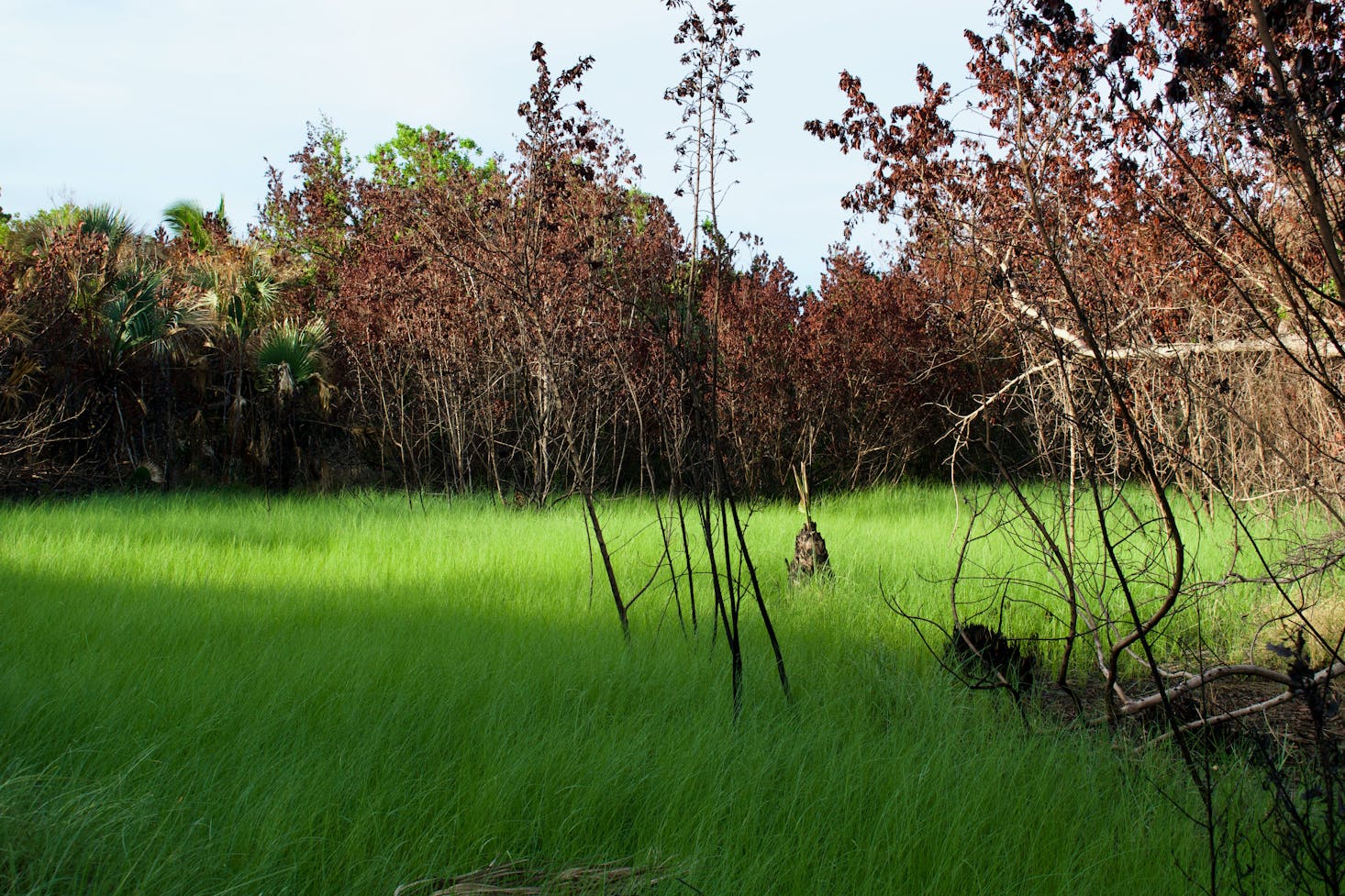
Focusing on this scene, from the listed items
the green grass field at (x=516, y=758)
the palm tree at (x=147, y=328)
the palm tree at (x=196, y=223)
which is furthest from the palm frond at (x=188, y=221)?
the green grass field at (x=516, y=758)

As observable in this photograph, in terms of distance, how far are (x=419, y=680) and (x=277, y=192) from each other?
57.9 ft

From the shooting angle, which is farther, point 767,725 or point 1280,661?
point 1280,661

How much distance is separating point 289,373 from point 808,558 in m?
8.51

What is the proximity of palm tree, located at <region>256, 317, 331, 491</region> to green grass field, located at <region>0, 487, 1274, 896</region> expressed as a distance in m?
6.96

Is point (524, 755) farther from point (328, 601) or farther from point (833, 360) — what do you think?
point (833, 360)

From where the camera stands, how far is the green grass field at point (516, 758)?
2.48m

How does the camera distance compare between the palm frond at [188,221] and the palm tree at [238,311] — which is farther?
the palm frond at [188,221]

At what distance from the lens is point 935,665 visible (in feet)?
14.7

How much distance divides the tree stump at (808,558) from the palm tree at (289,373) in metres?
8.24

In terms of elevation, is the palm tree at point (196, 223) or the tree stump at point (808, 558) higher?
the palm tree at point (196, 223)

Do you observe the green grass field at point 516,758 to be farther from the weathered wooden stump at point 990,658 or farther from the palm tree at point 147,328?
the palm tree at point 147,328

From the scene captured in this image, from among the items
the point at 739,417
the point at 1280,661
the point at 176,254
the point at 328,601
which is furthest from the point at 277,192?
the point at 1280,661

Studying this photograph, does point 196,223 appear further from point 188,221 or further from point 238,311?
point 238,311

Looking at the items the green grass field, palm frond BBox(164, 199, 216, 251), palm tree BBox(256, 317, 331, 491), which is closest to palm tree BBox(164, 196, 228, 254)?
palm frond BBox(164, 199, 216, 251)
